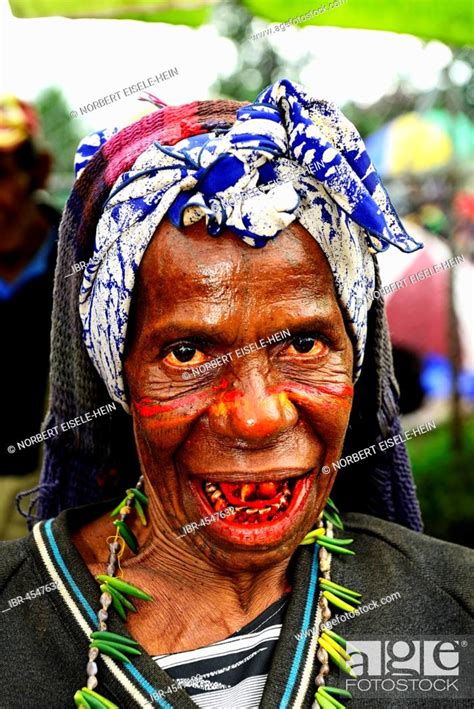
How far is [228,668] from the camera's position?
190cm

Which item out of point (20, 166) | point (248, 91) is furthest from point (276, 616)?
point (248, 91)

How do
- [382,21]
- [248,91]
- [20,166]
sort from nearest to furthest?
[382,21] → [20,166] → [248,91]

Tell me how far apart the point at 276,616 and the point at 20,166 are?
151 inches

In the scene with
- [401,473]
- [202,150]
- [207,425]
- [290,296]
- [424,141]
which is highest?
[202,150]

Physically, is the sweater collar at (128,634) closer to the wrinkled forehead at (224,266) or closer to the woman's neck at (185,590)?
the woman's neck at (185,590)

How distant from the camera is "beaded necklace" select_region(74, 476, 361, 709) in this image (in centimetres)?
184

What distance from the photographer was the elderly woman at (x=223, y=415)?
5.97 ft

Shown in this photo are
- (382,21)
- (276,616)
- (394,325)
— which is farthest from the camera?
(394,325)

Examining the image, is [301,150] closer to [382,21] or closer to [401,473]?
[401,473]

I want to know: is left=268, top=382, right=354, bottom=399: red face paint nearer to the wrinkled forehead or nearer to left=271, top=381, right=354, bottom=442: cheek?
left=271, top=381, right=354, bottom=442: cheek

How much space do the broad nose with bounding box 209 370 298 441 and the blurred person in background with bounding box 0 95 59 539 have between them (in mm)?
2857

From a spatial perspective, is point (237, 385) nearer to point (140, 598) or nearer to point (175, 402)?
point (175, 402)

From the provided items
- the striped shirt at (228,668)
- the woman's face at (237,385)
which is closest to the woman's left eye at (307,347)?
the woman's face at (237,385)

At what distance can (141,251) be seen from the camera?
1874mm
